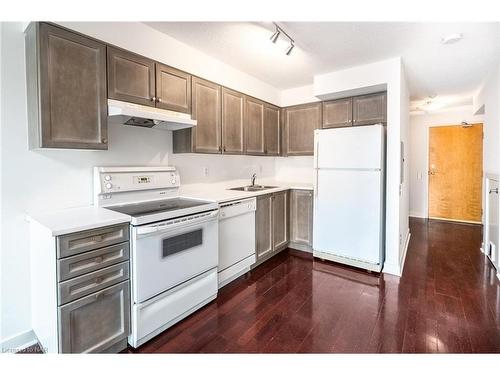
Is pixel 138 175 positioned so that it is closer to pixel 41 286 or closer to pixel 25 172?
pixel 25 172

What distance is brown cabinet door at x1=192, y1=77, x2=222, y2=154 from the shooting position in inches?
104

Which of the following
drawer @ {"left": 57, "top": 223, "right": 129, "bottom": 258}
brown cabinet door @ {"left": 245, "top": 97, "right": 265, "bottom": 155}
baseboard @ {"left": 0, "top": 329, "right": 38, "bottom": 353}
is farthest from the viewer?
brown cabinet door @ {"left": 245, "top": 97, "right": 265, "bottom": 155}

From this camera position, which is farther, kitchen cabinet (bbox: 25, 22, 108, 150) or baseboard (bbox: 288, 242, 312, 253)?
baseboard (bbox: 288, 242, 312, 253)

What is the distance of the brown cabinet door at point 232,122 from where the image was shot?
299 centimetres

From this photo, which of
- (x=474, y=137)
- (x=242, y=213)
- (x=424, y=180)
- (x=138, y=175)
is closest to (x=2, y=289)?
(x=138, y=175)

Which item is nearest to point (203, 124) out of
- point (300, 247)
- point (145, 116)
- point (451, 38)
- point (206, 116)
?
point (206, 116)

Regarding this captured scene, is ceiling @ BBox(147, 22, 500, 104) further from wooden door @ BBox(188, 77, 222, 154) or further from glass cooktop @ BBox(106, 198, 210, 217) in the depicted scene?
glass cooktop @ BBox(106, 198, 210, 217)

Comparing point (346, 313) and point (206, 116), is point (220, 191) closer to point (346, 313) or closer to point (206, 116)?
point (206, 116)

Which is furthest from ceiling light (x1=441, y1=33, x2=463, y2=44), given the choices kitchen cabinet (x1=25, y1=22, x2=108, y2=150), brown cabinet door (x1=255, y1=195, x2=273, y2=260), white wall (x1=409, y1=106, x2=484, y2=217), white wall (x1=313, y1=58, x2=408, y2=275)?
white wall (x1=409, y1=106, x2=484, y2=217)

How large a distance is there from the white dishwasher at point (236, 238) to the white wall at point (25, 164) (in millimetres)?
1048

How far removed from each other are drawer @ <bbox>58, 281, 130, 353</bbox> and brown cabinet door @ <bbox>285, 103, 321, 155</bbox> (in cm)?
298

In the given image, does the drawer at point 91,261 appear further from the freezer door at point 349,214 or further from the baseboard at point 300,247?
the baseboard at point 300,247

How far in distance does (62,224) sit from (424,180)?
656 centimetres

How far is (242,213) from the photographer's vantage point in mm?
2830
